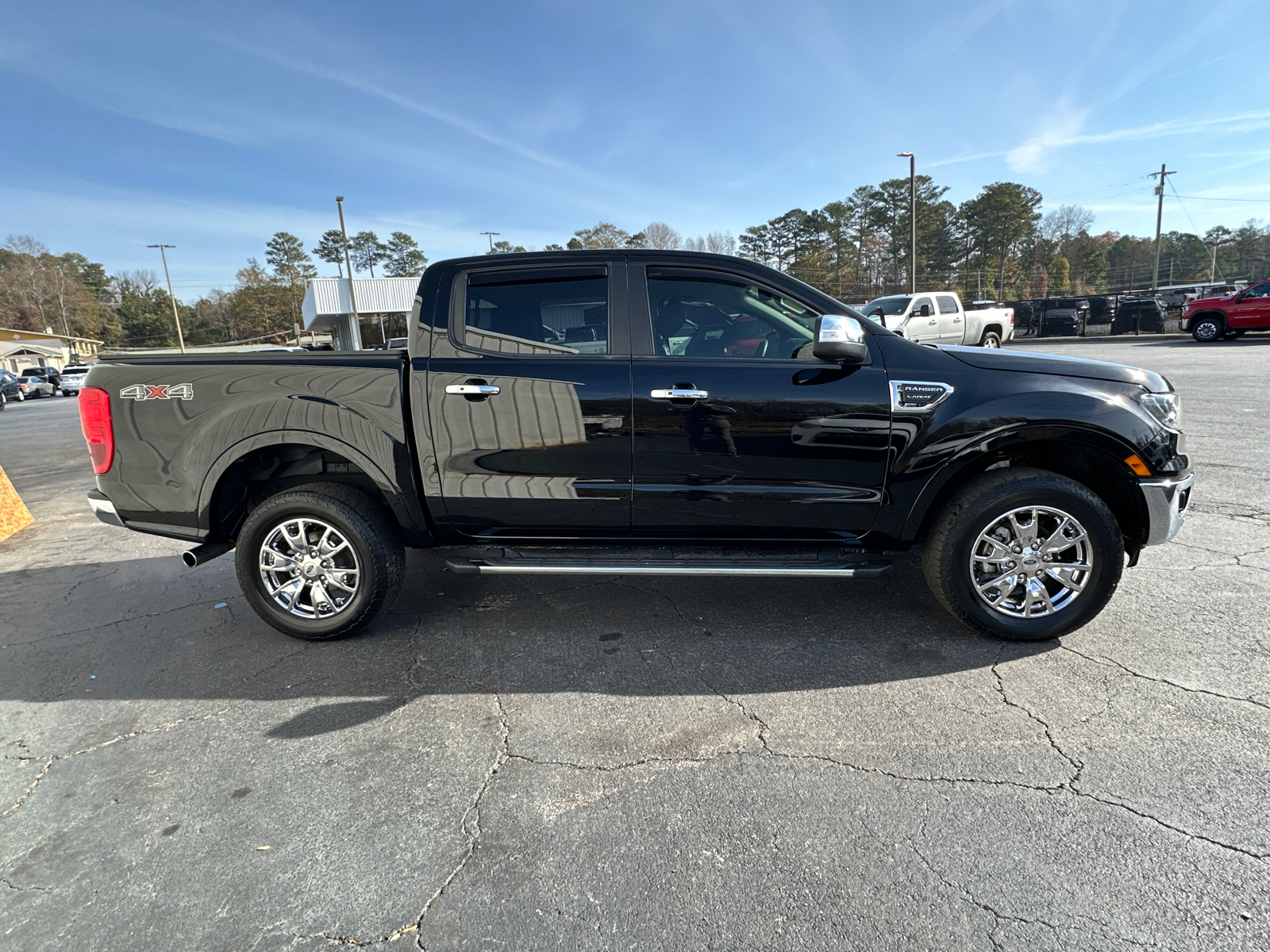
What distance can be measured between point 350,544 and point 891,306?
65.2 ft

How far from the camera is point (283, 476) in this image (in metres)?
3.86

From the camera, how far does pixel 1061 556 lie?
337cm

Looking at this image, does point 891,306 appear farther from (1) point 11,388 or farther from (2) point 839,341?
(1) point 11,388

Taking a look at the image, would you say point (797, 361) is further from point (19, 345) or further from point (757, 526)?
point (19, 345)

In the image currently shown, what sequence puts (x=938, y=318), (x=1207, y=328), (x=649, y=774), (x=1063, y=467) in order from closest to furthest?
(x=649, y=774) → (x=1063, y=467) → (x=938, y=318) → (x=1207, y=328)

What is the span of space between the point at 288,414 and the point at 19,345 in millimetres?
84026

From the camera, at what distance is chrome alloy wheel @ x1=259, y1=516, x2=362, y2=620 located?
11.7 ft

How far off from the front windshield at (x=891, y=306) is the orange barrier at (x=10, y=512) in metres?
18.8

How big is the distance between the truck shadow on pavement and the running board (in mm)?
417

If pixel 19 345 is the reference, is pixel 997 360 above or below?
below

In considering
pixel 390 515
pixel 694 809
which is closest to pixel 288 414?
pixel 390 515

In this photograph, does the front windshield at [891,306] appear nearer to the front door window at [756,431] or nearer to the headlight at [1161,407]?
the headlight at [1161,407]

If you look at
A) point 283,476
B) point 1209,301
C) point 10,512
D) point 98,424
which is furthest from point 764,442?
point 1209,301

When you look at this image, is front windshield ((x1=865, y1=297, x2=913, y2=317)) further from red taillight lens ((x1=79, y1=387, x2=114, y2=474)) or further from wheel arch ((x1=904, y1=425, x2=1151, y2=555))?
red taillight lens ((x1=79, y1=387, x2=114, y2=474))
